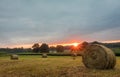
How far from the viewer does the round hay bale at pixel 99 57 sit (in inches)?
793

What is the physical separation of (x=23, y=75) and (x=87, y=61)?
592 cm

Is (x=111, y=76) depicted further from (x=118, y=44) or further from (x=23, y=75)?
(x=118, y=44)

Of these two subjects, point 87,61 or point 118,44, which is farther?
point 118,44

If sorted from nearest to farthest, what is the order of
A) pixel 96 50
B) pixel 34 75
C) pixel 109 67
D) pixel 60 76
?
pixel 60 76
pixel 34 75
pixel 109 67
pixel 96 50

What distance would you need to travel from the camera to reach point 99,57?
20906mm

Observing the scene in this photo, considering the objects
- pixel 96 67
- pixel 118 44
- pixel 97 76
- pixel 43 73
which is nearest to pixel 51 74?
pixel 43 73

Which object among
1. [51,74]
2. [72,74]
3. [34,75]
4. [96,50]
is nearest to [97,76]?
[72,74]

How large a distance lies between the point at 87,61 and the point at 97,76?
20.8ft

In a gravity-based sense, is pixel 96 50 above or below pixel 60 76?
above

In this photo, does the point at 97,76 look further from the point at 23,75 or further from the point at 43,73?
the point at 23,75

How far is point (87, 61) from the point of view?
21.8 m

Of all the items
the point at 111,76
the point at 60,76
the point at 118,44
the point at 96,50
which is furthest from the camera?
the point at 118,44

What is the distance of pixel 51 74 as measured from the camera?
17469 mm

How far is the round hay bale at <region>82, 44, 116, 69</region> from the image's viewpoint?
20.1 metres
